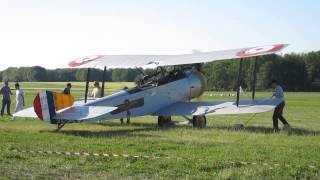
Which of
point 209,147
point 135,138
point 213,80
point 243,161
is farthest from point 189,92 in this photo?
point 213,80

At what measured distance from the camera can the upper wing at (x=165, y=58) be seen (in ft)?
47.8

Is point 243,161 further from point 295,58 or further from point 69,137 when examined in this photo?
point 295,58

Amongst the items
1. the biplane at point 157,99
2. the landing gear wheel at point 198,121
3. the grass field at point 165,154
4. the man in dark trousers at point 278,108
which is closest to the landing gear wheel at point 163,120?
the biplane at point 157,99

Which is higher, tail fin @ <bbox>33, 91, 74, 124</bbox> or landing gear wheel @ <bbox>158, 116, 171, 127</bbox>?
tail fin @ <bbox>33, 91, 74, 124</bbox>

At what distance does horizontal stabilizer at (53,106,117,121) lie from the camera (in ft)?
43.2

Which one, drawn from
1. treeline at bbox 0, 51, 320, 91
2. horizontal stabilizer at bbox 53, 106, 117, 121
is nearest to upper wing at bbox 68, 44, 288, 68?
horizontal stabilizer at bbox 53, 106, 117, 121

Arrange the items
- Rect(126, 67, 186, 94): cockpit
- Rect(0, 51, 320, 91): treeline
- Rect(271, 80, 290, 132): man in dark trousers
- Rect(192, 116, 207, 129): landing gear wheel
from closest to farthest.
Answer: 1. Rect(271, 80, 290, 132): man in dark trousers
2. Rect(126, 67, 186, 94): cockpit
3. Rect(192, 116, 207, 129): landing gear wheel
4. Rect(0, 51, 320, 91): treeline

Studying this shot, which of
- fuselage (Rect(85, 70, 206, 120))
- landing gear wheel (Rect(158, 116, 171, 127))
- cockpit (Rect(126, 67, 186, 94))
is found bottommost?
landing gear wheel (Rect(158, 116, 171, 127))

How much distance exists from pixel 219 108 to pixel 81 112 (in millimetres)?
4304

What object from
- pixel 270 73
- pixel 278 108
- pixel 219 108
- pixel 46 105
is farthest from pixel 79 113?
pixel 270 73

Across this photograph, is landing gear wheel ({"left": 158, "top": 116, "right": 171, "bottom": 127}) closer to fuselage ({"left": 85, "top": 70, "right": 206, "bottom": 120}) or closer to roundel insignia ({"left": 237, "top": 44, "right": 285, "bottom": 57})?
fuselage ({"left": 85, "top": 70, "right": 206, "bottom": 120})

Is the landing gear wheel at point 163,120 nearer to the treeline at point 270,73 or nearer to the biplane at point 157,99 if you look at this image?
the biplane at point 157,99

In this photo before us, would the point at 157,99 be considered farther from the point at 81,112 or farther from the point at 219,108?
the point at 81,112

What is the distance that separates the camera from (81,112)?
13.4 m
